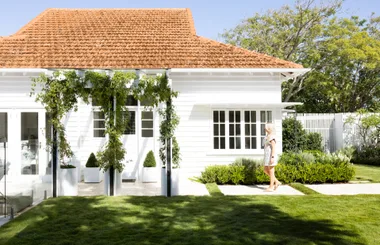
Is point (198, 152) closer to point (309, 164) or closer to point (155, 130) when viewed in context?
point (155, 130)

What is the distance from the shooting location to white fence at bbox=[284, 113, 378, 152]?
66.4 ft

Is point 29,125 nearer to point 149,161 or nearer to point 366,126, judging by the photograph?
point 149,161

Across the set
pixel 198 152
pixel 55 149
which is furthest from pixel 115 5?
pixel 55 149

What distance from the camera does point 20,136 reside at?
1341 centimetres

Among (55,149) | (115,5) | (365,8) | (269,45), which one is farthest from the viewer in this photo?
(365,8)

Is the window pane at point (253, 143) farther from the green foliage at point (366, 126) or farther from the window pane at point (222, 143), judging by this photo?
the green foliage at point (366, 126)

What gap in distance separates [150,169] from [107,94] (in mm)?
3845

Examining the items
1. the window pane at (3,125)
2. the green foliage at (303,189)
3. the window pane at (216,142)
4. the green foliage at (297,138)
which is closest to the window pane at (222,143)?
the window pane at (216,142)

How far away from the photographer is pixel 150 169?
12820 millimetres

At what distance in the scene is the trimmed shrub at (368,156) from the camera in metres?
18.6

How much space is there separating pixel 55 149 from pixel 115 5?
12582mm

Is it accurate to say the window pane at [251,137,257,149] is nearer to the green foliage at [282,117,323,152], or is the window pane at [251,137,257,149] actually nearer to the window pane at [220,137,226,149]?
the window pane at [220,137,226,149]

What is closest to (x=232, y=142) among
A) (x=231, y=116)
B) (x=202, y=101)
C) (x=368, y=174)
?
(x=231, y=116)

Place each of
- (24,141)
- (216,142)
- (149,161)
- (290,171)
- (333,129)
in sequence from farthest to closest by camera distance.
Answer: (333,129)
(216,142)
(149,161)
(290,171)
(24,141)
